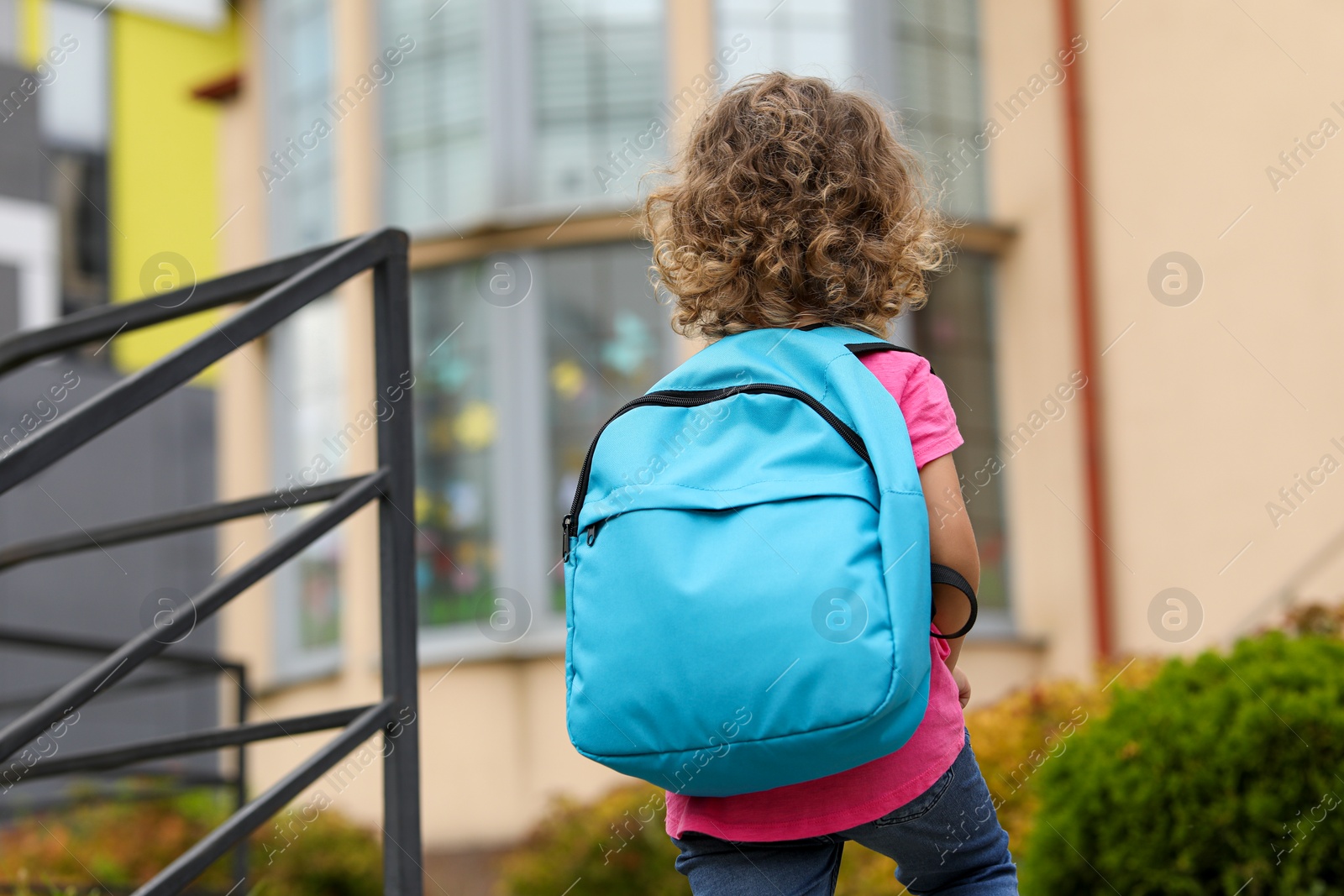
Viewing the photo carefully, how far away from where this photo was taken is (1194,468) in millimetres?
6609

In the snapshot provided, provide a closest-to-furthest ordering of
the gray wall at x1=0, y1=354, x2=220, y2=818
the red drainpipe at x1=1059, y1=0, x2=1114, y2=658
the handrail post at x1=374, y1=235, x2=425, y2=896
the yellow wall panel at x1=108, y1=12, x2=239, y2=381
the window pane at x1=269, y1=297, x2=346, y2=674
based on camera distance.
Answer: the handrail post at x1=374, y1=235, x2=425, y2=896 → the red drainpipe at x1=1059, y1=0, x2=1114, y2=658 → the window pane at x1=269, y1=297, x2=346, y2=674 → the gray wall at x1=0, y1=354, x2=220, y2=818 → the yellow wall panel at x1=108, y1=12, x2=239, y2=381

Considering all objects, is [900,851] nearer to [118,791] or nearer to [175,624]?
[175,624]

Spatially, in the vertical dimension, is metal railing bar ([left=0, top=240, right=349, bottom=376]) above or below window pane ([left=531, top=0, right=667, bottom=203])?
below

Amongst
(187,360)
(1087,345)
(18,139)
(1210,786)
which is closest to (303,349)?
(1087,345)

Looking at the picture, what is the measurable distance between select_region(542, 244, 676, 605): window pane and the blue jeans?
570cm

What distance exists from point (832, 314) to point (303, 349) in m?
7.41

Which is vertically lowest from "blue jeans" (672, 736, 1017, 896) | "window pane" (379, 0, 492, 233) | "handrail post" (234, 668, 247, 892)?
"handrail post" (234, 668, 247, 892)

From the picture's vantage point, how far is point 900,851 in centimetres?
163

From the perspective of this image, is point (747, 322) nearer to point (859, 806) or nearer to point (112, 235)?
point (859, 806)

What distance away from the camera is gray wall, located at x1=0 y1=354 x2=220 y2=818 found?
1202 centimetres

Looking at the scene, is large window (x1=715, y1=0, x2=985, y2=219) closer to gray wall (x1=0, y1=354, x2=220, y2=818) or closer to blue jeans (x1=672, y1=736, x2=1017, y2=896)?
blue jeans (x1=672, y1=736, x2=1017, y2=896)

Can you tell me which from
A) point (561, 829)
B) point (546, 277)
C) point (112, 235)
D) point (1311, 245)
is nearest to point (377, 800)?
point (561, 829)

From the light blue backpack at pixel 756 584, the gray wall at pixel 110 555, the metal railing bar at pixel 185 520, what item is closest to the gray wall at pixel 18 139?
the gray wall at pixel 110 555

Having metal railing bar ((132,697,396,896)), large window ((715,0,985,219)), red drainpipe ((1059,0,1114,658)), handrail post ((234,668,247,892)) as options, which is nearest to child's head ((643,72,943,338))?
metal railing bar ((132,697,396,896))
